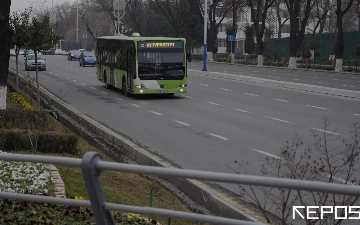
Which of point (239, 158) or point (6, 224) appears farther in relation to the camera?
point (239, 158)

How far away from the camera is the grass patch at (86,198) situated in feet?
24.5

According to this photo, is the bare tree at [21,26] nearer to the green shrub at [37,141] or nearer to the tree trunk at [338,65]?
the green shrub at [37,141]

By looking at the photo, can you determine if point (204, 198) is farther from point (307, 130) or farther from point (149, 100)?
point (149, 100)

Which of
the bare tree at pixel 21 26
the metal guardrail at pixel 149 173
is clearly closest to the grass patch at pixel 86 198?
the metal guardrail at pixel 149 173

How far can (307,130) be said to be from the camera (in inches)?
798

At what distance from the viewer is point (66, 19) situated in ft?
506

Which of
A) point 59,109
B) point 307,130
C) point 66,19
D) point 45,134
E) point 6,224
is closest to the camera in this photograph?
point 6,224

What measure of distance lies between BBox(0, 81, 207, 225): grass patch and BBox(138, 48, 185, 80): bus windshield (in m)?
15.0

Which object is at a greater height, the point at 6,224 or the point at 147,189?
the point at 6,224

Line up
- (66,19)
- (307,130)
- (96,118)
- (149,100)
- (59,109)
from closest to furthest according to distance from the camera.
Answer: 1. (307,130)
2. (96,118)
3. (59,109)
4. (149,100)
5. (66,19)

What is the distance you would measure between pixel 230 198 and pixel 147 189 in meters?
1.97

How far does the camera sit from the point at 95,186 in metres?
4.36

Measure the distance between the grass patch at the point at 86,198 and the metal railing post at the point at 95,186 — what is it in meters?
2.78

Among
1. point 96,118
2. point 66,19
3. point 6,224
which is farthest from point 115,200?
point 66,19
